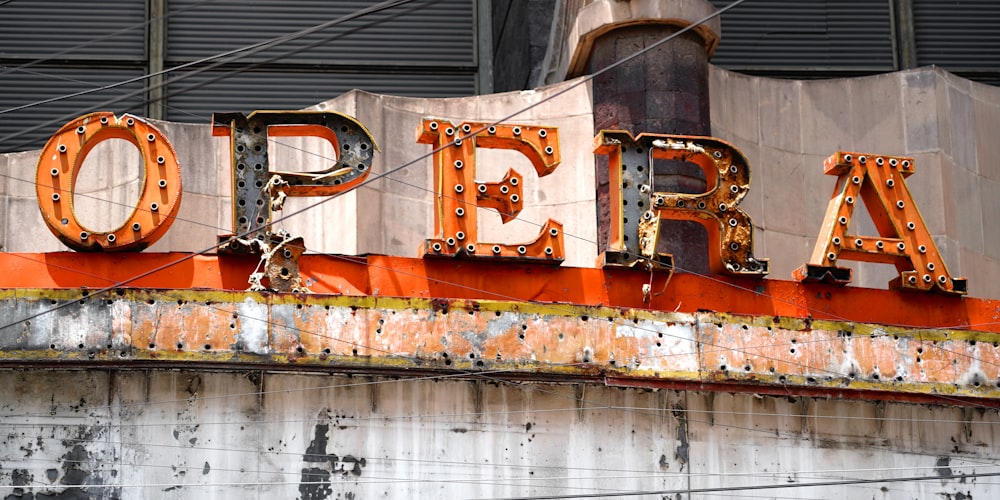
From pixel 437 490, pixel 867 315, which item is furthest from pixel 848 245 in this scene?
pixel 437 490

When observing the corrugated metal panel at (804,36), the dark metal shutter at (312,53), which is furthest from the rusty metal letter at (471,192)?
the corrugated metal panel at (804,36)

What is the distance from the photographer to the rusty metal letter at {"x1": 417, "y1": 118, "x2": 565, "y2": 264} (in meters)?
19.5

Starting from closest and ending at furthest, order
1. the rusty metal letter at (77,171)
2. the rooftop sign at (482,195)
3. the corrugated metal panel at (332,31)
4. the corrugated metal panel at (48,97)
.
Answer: the rusty metal letter at (77,171) < the rooftop sign at (482,195) < the corrugated metal panel at (48,97) < the corrugated metal panel at (332,31)

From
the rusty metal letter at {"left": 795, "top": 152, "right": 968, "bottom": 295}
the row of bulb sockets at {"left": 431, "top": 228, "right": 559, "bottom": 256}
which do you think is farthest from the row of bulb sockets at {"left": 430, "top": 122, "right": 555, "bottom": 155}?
the rusty metal letter at {"left": 795, "top": 152, "right": 968, "bottom": 295}

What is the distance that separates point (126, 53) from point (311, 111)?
334 inches

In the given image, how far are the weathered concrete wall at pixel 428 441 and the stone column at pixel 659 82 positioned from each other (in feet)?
11.3

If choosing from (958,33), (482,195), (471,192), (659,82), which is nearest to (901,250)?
(659,82)

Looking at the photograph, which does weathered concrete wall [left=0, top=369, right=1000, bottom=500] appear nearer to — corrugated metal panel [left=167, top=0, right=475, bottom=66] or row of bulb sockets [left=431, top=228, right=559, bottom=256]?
row of bulb sockets [left=431, top=228, right=559, bottom=256]

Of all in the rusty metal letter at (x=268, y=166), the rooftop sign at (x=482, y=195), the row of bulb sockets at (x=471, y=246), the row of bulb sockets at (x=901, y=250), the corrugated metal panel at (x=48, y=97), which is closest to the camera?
the rooftop sign at (x=482, y=195)

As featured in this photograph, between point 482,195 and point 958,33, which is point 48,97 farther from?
point 958,33

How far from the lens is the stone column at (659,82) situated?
2269cm

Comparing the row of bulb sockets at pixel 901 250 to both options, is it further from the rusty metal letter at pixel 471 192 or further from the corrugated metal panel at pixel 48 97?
the corrugated metal panel at pixel 48 97

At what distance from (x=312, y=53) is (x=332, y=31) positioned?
0.44m

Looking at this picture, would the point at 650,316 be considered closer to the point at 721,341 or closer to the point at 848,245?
the point at 721,341
